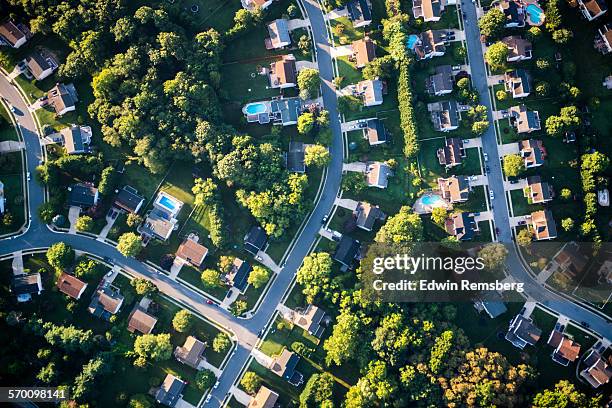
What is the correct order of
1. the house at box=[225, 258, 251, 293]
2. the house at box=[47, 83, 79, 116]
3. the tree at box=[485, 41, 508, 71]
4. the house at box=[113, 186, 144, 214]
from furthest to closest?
the house at box=[47, 83, 79, 116], the tree at box=[485, 41, 508, 71], the house at box=[113, 186, 144, 214], the house at box=[225, 258, 251, 293]

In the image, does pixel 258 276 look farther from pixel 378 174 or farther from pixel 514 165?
pixel 514 165

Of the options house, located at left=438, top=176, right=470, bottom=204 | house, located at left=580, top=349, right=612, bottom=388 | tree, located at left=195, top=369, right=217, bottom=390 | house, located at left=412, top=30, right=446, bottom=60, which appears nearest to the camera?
tree, located at left=195, top=369, right=217, bottom=390

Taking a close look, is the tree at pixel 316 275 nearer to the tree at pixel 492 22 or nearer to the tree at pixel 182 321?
the tree at pixel 182 321

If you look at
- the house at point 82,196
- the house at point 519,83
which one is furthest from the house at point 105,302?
the house at point 519,83

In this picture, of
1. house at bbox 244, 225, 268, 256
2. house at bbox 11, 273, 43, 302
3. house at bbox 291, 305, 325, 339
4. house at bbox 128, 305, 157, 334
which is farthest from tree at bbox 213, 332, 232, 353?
house at bbox 11, 273, 43, 302

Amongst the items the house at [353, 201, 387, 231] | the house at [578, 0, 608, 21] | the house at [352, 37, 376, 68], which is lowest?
the house at [353, 201, 387, 231]

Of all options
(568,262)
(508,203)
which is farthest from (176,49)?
(568,262)

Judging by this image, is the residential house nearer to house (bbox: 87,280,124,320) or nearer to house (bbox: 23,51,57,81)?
house (bbox: 87,280,124,320)
